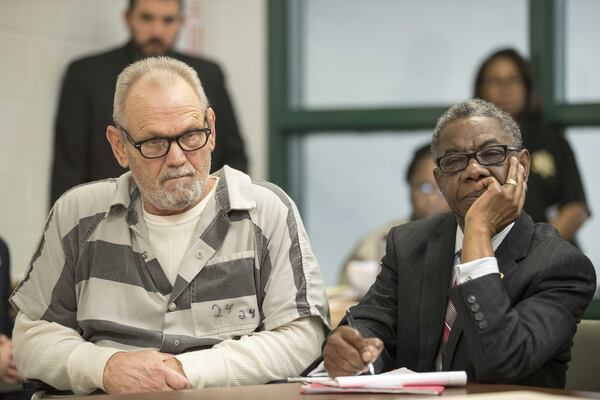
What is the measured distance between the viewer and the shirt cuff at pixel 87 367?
233cm

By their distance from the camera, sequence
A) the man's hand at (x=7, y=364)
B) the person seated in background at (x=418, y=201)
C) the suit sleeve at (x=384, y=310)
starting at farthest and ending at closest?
the person seated in background at (x=418, y=201)
the man's hand at (x=7, y=364)
the suit sleeve at (x=384, y=310)

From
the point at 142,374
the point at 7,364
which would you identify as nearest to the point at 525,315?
the point at 142,374

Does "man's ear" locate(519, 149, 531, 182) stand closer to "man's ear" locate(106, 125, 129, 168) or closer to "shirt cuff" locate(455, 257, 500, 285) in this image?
"shirt cuff" locate(455, 257, 500, 285)

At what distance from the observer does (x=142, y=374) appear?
7.47ft

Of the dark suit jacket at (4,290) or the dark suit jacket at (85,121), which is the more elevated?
the dark suit jacket at (85,121)

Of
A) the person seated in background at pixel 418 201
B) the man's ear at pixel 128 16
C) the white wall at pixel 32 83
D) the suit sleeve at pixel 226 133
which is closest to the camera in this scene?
the person seated in background at pixel 418 201

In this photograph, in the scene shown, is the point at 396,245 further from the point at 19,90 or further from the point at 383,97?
the point at 383,97

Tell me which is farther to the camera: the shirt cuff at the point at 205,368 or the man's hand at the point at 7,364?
the man's hand at the point at 7,364

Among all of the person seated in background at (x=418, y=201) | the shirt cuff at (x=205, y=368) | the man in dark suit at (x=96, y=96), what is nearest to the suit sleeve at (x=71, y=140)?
the man in dark suit at (x=96, y=96)

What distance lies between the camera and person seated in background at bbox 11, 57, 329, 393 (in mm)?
2391

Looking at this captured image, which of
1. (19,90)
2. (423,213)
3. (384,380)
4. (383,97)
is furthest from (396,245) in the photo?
(383,97)

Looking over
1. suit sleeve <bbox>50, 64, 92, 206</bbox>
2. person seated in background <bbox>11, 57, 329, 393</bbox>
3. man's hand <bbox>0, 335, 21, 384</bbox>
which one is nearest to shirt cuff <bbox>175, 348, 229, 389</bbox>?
person seated in background <bbox>11, 57, 329, 393</bbox>

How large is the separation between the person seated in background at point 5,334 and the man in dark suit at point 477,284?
4.47 ft

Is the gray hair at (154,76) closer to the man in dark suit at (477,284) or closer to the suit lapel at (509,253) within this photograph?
the man in dark suit at (477,284)
